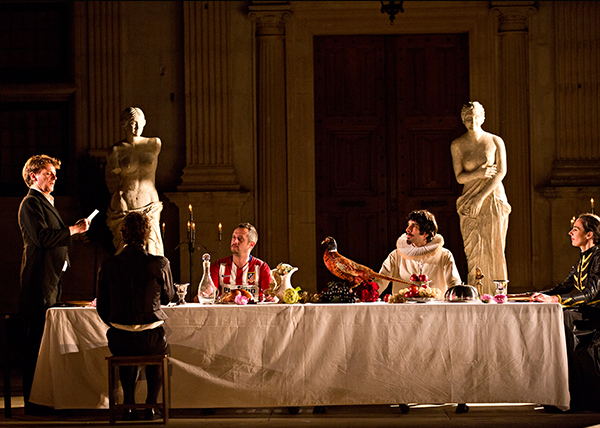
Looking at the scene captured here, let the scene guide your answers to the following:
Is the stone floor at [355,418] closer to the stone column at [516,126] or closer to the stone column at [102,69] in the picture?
the stone column at [516,126]

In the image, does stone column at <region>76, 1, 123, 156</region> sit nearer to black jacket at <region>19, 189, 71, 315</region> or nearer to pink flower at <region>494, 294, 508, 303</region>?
black jacket at <region>19, 189, 71, 315</region>

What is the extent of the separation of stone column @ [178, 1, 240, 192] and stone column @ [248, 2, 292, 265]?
0.39 metres

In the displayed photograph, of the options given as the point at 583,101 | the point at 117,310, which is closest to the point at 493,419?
the point at 117,310

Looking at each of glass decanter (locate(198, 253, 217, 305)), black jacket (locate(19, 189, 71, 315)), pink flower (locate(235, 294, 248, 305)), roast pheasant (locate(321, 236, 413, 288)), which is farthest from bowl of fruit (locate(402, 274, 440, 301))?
black jacket (locate(19, 189, 71, 315))

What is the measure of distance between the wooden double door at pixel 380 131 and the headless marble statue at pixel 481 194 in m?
2.44

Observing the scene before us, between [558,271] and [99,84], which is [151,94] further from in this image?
[558,271]

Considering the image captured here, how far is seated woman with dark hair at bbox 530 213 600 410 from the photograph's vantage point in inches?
204

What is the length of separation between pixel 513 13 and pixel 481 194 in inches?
131

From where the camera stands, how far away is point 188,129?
371 inches

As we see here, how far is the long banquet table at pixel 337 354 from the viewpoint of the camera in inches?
197

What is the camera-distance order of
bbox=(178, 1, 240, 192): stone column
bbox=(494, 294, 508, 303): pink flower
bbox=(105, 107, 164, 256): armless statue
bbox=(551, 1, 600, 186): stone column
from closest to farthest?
bbox=(494, 294, 508, 303): pink flower < bbox=(105, 107, 164, 256): armless statue < bbox=(551, 1, 600, 186): stone column < bbox=(178, 1, 240, 192): stone column

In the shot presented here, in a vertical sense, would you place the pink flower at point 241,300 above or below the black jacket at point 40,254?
below

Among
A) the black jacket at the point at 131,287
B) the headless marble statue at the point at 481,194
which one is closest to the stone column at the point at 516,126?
the headless marble statue at the point at 481,194

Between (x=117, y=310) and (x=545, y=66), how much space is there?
21.5 feet
